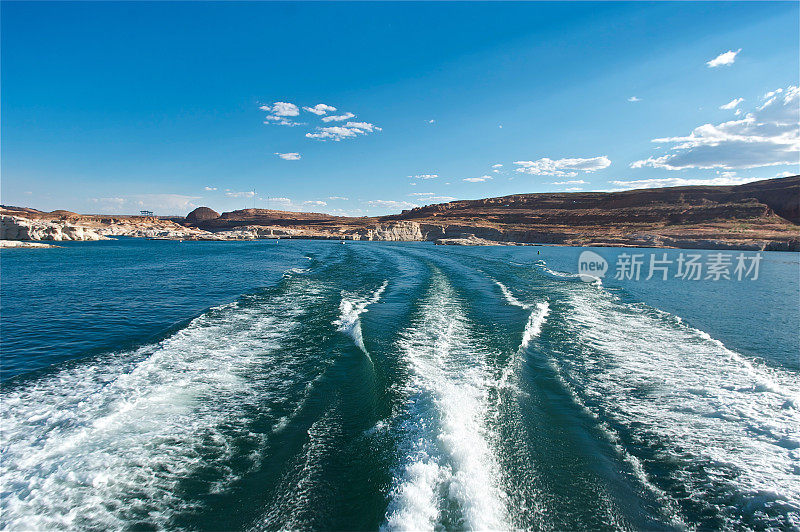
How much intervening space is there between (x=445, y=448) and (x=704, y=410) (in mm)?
6850

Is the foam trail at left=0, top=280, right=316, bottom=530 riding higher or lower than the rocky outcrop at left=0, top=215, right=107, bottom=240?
lower

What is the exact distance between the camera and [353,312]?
647 inches

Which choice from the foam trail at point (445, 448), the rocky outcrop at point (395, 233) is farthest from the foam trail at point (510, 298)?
the rocky outcrop at point (395, 233)

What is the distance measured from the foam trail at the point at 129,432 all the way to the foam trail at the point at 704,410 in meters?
8.12

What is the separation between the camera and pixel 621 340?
1330 centimetres

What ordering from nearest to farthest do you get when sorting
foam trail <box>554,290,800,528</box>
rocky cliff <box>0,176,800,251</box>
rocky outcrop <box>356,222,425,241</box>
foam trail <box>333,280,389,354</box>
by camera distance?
foam trail <box>554,290,800,528</box> < foam trail <box>333,280,389,354</box> < rocky cliff <box>0,176,800,251</box> < rocky outcrop <box>356,222,425,241</box>

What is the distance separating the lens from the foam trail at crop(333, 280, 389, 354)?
13.2 m

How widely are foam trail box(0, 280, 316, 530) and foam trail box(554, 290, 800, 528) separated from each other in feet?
26.6

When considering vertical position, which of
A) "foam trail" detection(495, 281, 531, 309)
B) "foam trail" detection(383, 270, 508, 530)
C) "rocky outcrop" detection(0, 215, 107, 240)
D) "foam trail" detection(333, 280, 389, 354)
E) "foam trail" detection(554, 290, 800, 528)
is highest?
"rocky outcrop" detection(0, 215, 107, 240)

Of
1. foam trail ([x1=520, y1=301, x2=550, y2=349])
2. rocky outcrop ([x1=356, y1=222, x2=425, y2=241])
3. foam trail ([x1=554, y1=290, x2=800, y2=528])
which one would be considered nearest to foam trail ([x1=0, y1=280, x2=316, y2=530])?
foam trail ([x1=554, y1=290, x2=800, y2=528])

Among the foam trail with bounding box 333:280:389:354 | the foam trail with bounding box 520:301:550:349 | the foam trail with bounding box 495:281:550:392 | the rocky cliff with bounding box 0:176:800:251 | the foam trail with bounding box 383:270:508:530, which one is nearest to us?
the foam trail with bounding box 383:270:508:530

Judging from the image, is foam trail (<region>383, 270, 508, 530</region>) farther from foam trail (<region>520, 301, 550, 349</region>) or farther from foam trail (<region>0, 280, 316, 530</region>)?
foam trail (<region>0, 280, 316, 530</region>)

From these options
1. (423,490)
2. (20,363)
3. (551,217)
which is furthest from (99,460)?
(551,217)

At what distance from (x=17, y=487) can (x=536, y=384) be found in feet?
35.8
